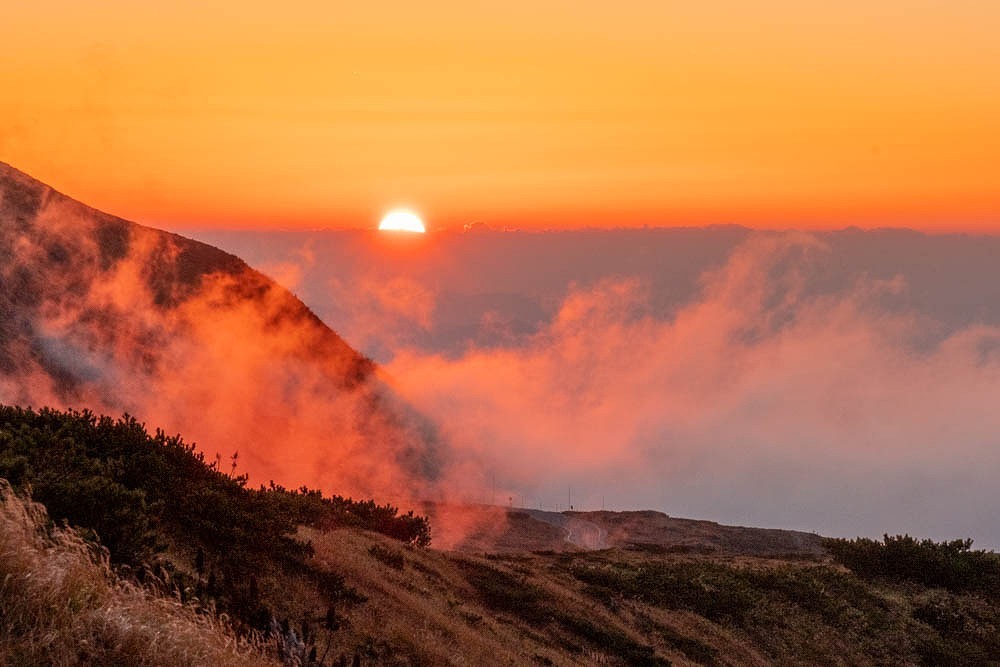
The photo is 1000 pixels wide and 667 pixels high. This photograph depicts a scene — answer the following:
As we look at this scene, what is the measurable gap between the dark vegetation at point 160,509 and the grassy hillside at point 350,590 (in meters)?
0.04

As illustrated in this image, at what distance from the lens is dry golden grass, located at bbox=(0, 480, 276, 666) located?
9.21m

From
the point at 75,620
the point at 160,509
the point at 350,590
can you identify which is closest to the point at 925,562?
the point at 350,590

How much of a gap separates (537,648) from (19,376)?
48.8m

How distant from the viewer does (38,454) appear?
1577cm

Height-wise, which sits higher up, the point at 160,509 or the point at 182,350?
the point at 182,350

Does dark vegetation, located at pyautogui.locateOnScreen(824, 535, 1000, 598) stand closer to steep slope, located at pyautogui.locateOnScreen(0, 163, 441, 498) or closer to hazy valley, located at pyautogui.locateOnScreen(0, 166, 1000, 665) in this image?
hazy valley, located at pyautogui.locateOnScreen(0, 166, 1000, 665)

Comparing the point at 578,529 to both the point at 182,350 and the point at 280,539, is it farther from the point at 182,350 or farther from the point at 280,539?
the point at 280,539

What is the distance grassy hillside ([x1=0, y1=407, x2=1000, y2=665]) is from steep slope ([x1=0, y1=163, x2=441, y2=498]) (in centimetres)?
3797

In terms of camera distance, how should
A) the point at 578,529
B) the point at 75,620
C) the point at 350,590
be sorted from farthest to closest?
the point at 578,529 → the point at 350,590 → the point at 75,620

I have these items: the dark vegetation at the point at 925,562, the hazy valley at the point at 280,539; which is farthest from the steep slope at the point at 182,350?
the dark vegetation at the point at 925,562

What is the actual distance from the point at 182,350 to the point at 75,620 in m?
68.4

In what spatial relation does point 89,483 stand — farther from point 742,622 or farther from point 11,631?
point 742,622

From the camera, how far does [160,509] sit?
1656cm

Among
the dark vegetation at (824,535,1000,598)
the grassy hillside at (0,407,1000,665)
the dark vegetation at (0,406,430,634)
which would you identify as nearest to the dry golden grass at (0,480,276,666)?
the grassy hillside at (0,407,1000,665)
